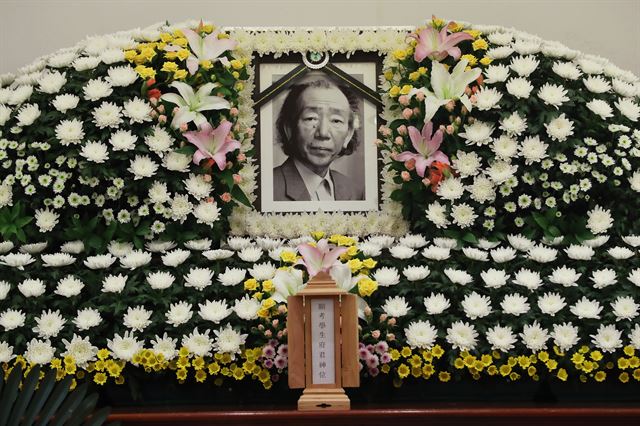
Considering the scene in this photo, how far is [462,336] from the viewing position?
7.79 feet

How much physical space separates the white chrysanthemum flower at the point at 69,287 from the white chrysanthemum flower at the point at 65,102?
0.64m

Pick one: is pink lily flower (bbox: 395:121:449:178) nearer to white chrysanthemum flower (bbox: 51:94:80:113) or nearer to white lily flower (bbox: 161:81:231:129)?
white lily flower (bbox: 161:81:231:129)

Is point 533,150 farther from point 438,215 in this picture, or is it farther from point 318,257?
point 318,257

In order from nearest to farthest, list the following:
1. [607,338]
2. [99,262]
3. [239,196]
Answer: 1. [607,338]
2. [99,262]
3. [239,196]

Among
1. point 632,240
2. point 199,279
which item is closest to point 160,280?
point 199,279

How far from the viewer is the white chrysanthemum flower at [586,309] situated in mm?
2398

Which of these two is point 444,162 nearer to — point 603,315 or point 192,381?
point 603,315

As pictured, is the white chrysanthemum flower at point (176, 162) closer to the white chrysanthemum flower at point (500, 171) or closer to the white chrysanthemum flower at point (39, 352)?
the white chrysanthemum flower at point (39, 352)

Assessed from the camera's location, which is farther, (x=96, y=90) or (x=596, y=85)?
(x=596, y=85)

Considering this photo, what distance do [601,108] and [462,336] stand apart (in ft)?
3.48

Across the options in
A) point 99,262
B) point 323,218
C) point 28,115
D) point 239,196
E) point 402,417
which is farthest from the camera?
point 323,218

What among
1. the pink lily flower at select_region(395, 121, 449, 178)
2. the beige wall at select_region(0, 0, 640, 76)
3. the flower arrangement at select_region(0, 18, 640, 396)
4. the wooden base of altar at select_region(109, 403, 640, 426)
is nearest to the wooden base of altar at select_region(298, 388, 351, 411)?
the wooden base of altar at select_region(109, 403, 640, 426)

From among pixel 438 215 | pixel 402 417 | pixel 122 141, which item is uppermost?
pixel 122 141

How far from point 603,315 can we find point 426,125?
918 millimetres
